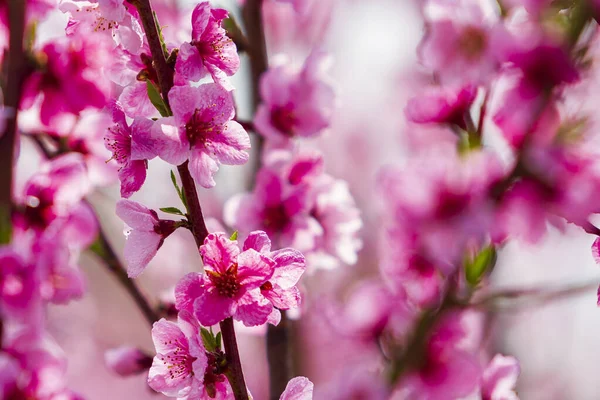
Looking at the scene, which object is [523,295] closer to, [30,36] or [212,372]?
[212,372]

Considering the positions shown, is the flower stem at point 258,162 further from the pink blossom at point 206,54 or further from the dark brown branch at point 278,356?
the pink blossom at point 206,54

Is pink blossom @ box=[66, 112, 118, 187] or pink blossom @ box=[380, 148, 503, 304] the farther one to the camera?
pink blossom @ box=[66, 112, 118, 187]

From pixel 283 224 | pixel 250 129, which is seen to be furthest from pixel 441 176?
pixel 250 129

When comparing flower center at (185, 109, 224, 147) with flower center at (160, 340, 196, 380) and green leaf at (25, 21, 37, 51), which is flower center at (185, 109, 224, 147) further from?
green leaf at (25, 21, 37, 51)

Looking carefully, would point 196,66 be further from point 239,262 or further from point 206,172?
point 239,262

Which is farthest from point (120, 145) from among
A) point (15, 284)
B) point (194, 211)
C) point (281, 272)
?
point (15, 284)

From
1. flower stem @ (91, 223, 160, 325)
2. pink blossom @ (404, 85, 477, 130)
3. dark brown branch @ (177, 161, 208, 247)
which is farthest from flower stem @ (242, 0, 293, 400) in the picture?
dark brown branch @ (177, 161, 208, 247)
